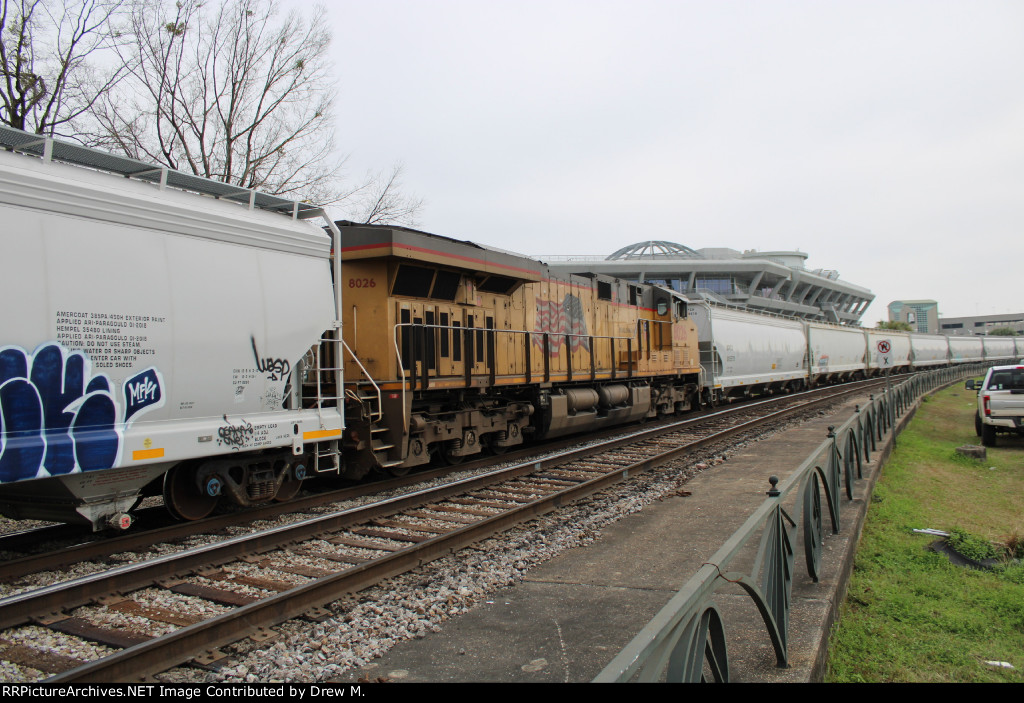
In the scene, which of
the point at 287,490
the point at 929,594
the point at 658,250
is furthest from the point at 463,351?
the point at 658,250

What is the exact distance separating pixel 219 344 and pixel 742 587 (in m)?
5.50

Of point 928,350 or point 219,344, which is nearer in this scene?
point 219,344

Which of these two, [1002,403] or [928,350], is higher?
[928,350]

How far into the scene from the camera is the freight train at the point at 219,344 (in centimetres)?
528

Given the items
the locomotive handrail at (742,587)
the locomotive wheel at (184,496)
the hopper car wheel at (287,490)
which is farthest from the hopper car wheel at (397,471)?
the locomotive handrail at (742,587)

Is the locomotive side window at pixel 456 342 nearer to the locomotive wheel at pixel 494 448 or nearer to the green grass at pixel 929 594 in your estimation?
the locomotive wheel at pixel 494 448

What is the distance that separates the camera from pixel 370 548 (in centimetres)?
Answer: 625

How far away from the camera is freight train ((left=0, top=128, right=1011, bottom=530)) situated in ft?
17.3

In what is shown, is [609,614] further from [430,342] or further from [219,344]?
[430,342]

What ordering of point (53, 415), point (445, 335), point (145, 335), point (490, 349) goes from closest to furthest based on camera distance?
point (53, 415) → point (145, 335) → point (445, 335) → point (490, 349)

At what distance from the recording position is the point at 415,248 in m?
9.59

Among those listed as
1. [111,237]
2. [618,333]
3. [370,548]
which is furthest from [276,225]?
[618,333]

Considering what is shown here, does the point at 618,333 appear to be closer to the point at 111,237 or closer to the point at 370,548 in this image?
the point at 370,548

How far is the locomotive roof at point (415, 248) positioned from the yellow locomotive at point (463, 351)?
0.02 metres
